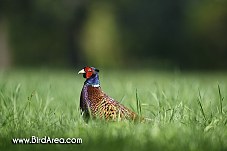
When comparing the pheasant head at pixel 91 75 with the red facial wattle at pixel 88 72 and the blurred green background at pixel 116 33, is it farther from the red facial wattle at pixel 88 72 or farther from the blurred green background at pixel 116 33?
the blurred green background at pixel 116 33

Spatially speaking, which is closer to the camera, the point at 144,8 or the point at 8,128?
the point at 8,128

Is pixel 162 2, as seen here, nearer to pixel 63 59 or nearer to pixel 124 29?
pixel 124 29

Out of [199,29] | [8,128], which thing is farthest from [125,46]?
[8,128]

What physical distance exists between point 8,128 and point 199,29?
27.5m

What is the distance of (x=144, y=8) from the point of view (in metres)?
36.7

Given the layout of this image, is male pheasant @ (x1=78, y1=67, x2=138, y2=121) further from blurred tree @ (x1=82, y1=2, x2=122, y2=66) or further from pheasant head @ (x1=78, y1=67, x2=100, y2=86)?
blurred tree @ (x1=82, y1=2, x2=122, y2=66)

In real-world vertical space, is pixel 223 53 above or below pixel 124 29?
below

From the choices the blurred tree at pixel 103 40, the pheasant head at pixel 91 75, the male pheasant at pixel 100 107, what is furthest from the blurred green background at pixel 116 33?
the male pheasant at pixel 100 107

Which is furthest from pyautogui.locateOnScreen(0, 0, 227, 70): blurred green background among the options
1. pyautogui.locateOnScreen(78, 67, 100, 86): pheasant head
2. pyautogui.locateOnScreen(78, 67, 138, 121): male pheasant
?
pyautogui.locateOnScreen(78, 67, 138, 121): male pheasant

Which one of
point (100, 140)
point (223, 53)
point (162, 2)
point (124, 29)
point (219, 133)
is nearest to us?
point (100, 140)

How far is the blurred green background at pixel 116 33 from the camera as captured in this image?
2780 centimetres

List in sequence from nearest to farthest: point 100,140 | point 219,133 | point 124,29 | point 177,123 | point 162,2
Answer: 1. point 100,140
2. point 219,133
3. point 177,123
4. point 162,2
5. point 124,29

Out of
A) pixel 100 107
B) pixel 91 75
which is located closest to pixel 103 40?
pixel 91 75

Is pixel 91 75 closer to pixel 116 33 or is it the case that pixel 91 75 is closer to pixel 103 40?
pixel 116 33
